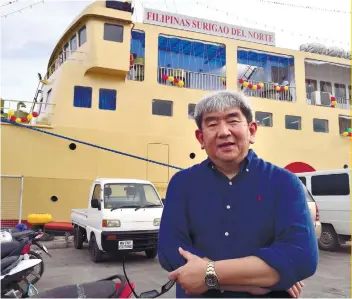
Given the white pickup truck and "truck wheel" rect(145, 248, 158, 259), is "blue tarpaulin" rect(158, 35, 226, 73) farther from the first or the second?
"truck wheel" rect(145, 248, 158, 259)

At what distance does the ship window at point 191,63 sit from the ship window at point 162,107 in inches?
31.7

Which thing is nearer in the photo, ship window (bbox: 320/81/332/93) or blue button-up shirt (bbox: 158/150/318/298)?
blue button-up shirt (bbox: 158/150/318/298)

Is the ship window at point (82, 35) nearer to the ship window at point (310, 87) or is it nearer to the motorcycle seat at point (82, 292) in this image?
the ship window at point (310, 87)

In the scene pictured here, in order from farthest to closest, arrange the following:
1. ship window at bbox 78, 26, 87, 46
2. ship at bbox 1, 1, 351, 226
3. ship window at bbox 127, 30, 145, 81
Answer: ship window at bbox 127, 30, 145, 81
ship window at bbox 78, 26, 87, 46
ship at bbox 1, 1, 351, 226

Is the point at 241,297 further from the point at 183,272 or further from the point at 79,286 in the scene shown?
the point at 79,286

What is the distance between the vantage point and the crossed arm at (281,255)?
1.36 m

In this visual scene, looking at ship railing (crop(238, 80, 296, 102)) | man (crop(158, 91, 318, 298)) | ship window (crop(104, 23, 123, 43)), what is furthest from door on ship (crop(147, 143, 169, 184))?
man (crop(158, 91, 318, 298))

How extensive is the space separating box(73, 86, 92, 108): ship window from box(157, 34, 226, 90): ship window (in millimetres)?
2759

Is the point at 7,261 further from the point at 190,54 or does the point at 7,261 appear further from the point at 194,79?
the point at 190,54

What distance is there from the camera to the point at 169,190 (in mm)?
1661

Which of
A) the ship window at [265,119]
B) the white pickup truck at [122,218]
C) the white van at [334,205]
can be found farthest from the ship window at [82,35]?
the white van at [334,205]

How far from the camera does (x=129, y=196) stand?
24.2ft

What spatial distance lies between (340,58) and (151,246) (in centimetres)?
1421

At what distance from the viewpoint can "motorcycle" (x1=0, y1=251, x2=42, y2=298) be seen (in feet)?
13.0
